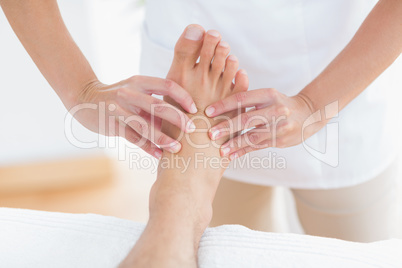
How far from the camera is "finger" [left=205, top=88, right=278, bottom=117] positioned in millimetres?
861

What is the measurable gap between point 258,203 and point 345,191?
260 mm

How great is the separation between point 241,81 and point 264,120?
0.33 ft

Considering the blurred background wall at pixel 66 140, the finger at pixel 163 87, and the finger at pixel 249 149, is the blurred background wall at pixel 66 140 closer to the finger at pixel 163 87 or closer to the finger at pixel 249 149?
the finger at pixel 249 149

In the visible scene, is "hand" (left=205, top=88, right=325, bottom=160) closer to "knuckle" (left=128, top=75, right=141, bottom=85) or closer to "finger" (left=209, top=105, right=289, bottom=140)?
"finger" (left=209, top=105, right=289, bottom=140)

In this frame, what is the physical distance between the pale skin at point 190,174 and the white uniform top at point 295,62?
0.09 m

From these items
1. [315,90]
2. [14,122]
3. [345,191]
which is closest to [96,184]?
[14,122]

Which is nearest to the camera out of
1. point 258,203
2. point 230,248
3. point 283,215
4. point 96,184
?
point 230,248

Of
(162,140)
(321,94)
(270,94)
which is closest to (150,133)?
(162,140)

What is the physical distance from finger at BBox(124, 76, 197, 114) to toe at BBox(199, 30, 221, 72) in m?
0.08

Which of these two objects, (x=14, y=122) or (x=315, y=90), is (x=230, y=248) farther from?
(x=14, y=122)

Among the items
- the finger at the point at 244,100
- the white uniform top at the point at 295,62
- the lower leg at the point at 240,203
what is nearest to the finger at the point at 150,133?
the finger at the point at 244,100

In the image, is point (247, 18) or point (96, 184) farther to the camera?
point (96, 184)

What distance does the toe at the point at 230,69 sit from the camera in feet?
2.99

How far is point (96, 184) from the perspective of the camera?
2.31m
